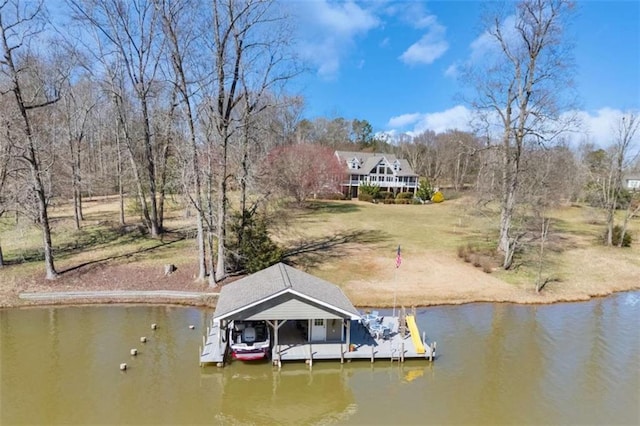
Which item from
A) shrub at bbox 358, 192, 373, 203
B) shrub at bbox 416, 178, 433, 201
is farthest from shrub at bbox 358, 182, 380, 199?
shrub at bbox 416, 178, 433, 201

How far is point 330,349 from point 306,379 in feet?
5.48

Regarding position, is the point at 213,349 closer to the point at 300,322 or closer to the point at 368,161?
the point at 300,322

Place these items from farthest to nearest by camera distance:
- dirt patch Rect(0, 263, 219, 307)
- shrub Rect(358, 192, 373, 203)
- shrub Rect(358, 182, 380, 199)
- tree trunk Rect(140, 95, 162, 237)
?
shrub Rect(358, 182, 380, 199) → shrub Rect(358, 192, 373, 203) → tree trunk Rect(140, 95, 162, 237) → dirt patch Rect(0, 263, 219, 307)

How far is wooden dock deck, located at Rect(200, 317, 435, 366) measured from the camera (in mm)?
15164

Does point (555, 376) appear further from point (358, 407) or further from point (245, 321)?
point (245, 321)

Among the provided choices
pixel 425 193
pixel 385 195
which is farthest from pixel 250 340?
pixel 425 193

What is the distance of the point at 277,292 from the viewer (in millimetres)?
14891

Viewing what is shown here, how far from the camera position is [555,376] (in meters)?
15.1

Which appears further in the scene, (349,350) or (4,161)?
(4,161)

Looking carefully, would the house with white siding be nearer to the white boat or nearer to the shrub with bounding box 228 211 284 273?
the shrub with bounding box 228 211 284 273

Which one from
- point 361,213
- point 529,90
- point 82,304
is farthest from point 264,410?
point 361,213

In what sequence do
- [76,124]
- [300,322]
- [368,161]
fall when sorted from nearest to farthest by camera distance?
[300,322], [76,124], [368,161]

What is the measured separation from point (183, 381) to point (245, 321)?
301 cm

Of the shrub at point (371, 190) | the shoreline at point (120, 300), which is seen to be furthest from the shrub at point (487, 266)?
the shrub at point (371, 190)
